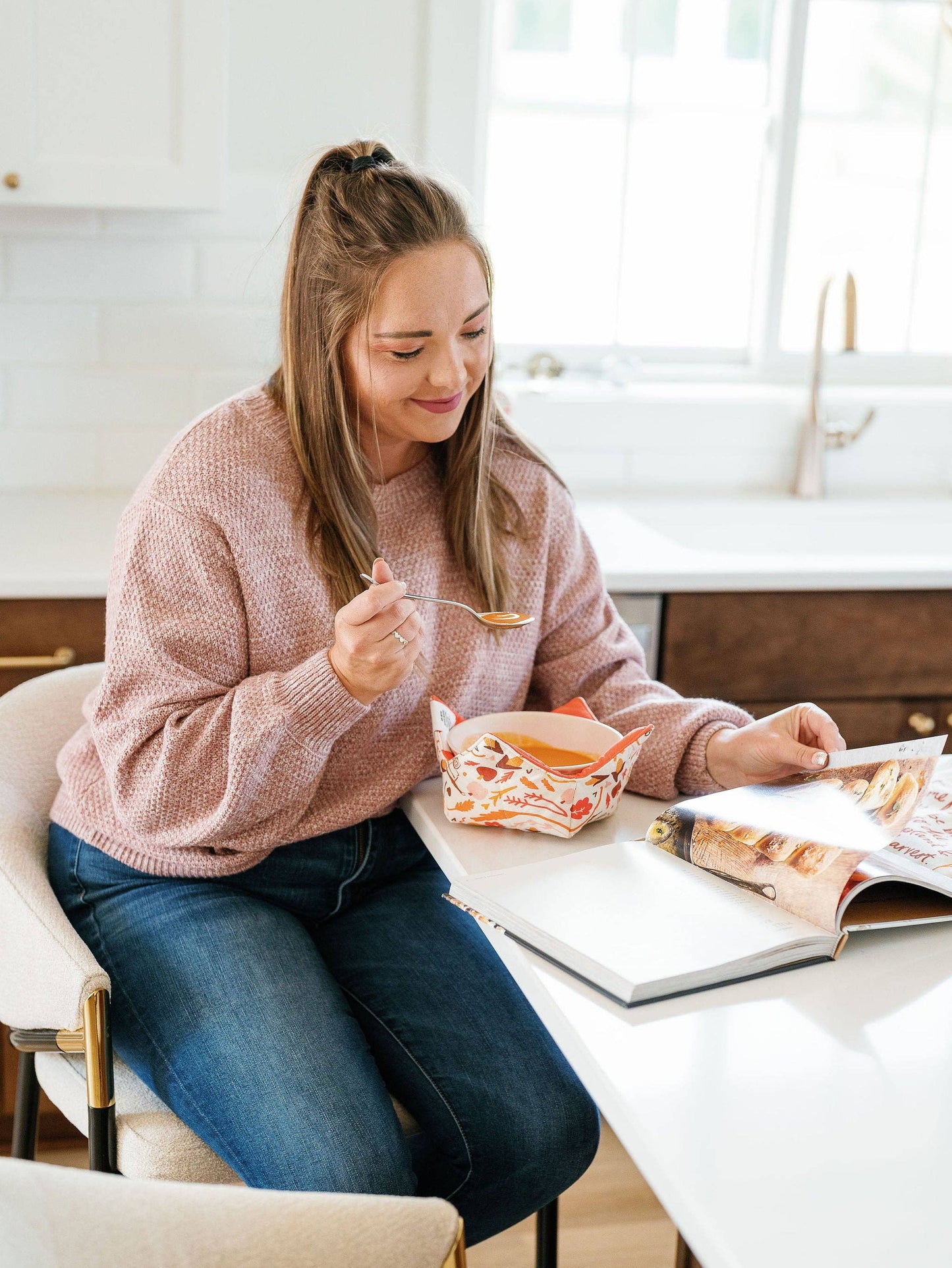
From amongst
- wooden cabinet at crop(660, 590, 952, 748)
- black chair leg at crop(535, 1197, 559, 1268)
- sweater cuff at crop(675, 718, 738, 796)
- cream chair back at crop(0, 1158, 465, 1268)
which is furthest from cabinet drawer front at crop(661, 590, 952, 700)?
cream chair back at crop(0, 1158, 465, 1268)

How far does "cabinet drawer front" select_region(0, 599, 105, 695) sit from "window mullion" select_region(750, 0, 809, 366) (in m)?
1.57

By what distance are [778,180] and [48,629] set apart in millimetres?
1745

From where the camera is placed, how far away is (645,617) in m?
1.95

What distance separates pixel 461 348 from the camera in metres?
1.34

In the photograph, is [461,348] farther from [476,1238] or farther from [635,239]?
[635,239]

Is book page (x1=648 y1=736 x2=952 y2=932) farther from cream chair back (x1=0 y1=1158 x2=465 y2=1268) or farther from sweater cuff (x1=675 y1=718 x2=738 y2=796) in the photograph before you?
cream chair back (x1=0 y1=1158 x2=465 y2=1268)

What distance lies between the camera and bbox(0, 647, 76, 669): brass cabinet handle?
5.84ft

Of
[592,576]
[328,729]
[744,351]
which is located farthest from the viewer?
[744,351]

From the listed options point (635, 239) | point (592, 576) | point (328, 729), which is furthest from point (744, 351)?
point (328, 729)

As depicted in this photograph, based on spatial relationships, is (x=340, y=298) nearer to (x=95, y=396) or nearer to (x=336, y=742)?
(x=336, y=742)

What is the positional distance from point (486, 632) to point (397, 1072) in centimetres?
47

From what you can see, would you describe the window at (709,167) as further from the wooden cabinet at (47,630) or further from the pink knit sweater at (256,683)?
the pink knit sweater at (256,683)

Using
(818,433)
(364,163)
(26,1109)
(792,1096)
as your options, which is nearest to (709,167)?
(818,433)

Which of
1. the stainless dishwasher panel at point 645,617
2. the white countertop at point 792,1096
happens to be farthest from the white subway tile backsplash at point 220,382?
the white countertop at point 792,1096
